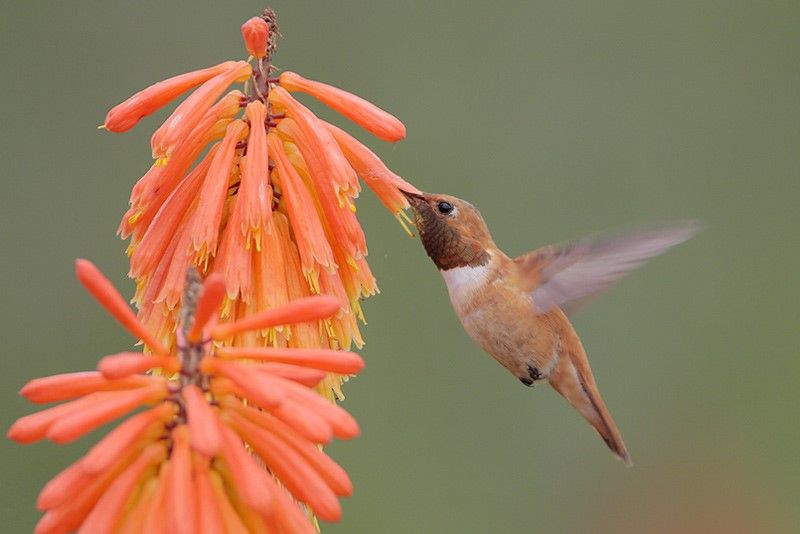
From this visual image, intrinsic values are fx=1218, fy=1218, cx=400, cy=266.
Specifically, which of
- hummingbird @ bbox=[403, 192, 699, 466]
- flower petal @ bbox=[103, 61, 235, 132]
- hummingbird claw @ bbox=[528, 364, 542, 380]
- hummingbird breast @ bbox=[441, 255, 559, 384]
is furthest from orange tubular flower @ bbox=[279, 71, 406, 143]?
hummingbird claw @ bbox=[528, 364, 542, 380]

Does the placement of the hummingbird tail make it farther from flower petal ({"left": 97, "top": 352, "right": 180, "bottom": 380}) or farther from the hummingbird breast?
flower petal ({"left": 97, "top": 352, "right": 180, "bottom": 380})

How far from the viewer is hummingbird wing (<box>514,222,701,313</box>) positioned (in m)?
4.04

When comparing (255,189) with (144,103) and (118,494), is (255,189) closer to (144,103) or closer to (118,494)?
(144,103)

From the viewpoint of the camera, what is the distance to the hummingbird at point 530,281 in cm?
414

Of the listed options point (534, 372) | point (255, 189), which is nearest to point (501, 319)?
point (534, 372)

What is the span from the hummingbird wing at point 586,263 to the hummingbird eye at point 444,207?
43cm

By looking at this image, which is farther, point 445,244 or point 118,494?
point 445,244

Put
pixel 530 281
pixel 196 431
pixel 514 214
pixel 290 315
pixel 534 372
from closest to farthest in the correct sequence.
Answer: pixel 196 431
pixel 290 315
pixel 530 281
pixel 534 372
pixel 514 214

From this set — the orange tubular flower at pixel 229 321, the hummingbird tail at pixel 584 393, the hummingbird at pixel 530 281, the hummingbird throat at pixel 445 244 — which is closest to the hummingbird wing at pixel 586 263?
the hummingbird at pixel 530 281

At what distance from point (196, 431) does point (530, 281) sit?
2361 millimetres

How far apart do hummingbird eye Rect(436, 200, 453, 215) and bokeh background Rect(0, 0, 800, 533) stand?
3.12 m

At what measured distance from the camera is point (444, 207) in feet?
13.6

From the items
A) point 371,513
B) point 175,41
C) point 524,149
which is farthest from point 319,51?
point 371,513

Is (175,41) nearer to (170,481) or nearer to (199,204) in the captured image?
(199,204)
